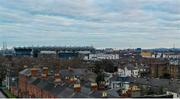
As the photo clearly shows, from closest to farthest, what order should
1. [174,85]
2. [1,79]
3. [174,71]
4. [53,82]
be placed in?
[53,82] < [174,85] < [1,79] < [174,71]

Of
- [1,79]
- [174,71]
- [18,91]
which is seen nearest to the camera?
[18,91]

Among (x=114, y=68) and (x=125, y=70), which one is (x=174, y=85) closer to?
(x=125, y=70)

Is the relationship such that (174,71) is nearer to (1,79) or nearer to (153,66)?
(153,66)

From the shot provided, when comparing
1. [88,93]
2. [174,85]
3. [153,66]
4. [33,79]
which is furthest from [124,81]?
[153,66]

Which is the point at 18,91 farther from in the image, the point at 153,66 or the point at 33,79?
the point at 153,66

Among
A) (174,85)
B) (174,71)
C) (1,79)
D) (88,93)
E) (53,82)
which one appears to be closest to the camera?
(88,93)

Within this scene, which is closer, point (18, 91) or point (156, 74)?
point (18, 91)

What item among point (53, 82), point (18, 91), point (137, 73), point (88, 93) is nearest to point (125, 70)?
point (137, 73)

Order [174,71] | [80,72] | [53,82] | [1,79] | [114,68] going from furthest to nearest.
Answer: [114,68] < [174,71] < [1,79] < [80,72] < [53,82]

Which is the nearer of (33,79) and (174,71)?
(33,79)
